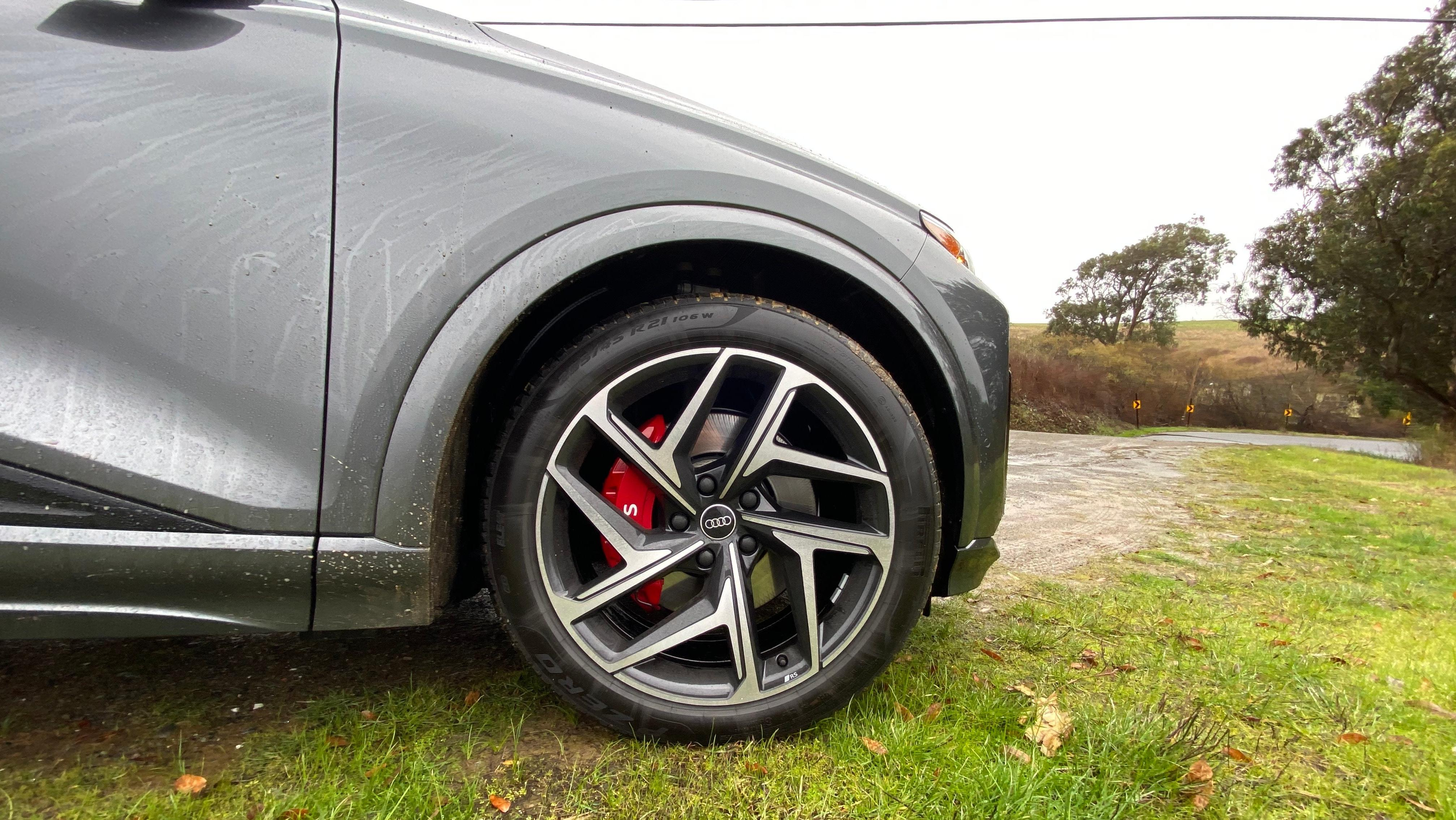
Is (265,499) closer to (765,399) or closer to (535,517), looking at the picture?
(535,517)

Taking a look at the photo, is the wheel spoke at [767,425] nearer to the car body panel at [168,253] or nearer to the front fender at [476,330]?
the front fender at [476,330]

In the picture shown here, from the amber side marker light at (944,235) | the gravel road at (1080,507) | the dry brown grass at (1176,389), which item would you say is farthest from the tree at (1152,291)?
the amber side marker light at (944,235)

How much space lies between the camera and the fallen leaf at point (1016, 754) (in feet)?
4.51

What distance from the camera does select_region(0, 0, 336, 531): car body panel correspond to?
1.16m

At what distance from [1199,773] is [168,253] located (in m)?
2.19

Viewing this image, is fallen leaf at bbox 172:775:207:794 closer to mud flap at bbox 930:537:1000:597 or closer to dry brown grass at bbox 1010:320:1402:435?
mud flap at bbox 930:537:1000:597

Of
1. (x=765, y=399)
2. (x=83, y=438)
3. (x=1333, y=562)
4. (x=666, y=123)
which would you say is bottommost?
(x=1333, y=562)

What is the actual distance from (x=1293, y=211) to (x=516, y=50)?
2976 centimetres

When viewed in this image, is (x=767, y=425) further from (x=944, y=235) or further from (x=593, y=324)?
(x=944, y=235)

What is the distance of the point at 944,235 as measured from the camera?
1781 millimetres

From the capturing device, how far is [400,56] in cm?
135

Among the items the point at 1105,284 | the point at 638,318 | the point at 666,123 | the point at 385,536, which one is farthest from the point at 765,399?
the point at 1105,284

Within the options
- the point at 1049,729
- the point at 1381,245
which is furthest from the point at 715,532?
the point at 1381,245

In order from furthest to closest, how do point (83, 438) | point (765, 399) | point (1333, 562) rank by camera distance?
point (1333, 562), point (765, 399), point (83, 438)
